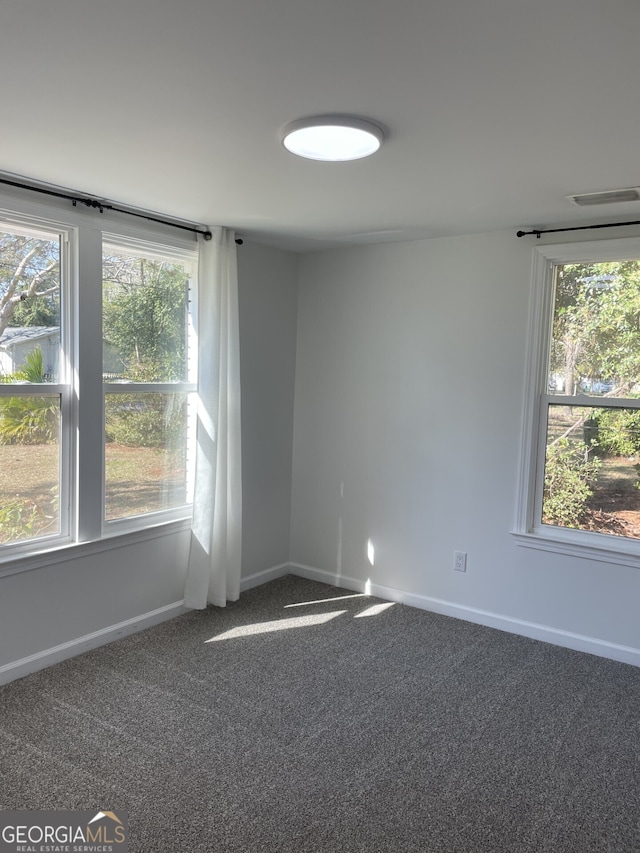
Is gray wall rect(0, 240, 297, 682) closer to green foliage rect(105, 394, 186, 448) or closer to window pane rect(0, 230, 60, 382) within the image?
green foliage rect(105, 394, 186, 448)

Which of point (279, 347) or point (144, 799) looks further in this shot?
point (279, 347)

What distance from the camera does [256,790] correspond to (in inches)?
87.7

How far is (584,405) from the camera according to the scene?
3.45 metres

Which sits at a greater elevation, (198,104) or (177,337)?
(198,104)

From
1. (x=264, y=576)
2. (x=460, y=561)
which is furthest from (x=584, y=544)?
(x=264, y=576)

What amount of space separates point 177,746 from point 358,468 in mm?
2182

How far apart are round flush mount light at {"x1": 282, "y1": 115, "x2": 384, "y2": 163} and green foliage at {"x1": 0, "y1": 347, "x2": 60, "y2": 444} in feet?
5.36

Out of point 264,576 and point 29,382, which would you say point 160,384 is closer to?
point 29,382

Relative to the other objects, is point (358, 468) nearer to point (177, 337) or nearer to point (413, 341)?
point (413, 341)

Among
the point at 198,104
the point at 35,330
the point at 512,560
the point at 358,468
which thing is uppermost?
the point at 198,104

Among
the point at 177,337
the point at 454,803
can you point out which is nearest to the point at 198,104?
the point at 177,337

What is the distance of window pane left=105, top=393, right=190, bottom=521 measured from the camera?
3449 mm

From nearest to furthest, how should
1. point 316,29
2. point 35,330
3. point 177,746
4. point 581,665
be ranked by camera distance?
point 316,29 < point 177,746 < point 35,330 < point 581,665

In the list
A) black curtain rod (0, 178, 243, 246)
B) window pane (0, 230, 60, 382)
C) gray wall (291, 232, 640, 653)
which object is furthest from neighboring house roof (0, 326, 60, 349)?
gray wall (291, 232, 640, 653)
